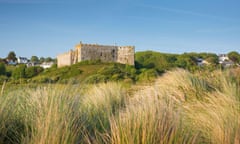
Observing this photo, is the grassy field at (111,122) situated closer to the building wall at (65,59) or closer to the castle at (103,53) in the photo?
the castle at (103,53)

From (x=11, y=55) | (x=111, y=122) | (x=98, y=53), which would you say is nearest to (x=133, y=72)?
(x=98, y=53)

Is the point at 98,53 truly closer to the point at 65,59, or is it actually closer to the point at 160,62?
the point at 65,59

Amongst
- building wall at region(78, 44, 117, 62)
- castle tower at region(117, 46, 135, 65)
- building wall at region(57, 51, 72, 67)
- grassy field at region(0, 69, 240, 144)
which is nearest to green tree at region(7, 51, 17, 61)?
building wall at region(57, 51, 72, 67)

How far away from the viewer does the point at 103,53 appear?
45.0 m

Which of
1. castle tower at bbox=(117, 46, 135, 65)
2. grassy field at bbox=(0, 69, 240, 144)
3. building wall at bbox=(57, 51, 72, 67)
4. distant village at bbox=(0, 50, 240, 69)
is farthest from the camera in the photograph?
building wall at bbox=(57, 51, 72, 67)

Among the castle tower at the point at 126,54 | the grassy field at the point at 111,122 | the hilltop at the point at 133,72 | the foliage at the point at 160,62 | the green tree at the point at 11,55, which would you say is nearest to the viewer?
the grassy field at the point at 111,122

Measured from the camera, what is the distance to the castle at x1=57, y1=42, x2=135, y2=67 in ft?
141

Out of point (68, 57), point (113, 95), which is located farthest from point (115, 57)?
point (113, 95)

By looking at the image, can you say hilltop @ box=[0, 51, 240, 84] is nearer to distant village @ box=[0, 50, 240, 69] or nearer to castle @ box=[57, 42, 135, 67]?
distant village @ box=[0, 50, 240, 69]

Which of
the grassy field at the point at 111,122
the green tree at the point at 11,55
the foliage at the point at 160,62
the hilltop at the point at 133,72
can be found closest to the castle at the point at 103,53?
the hilltop at the point at 133,72

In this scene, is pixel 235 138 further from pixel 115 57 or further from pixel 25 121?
pixel 115 57

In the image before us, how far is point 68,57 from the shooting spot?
47.5m

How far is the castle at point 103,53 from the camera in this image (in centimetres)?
4312

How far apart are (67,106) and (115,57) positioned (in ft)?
141
